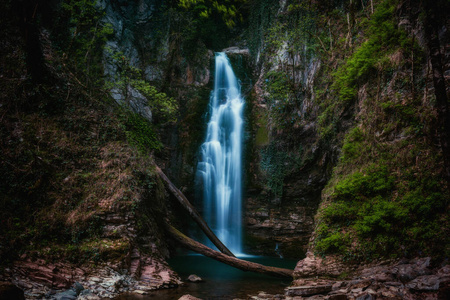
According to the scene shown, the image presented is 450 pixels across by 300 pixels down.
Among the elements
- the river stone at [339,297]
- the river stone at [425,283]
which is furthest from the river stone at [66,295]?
the river stone at [425,283]

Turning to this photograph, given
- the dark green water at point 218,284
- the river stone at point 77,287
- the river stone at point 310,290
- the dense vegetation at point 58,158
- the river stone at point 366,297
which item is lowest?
the dark green water at point 218,284

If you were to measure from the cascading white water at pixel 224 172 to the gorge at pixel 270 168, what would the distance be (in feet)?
0.29

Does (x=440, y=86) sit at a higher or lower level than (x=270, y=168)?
higher

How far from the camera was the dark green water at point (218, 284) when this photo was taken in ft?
19.8

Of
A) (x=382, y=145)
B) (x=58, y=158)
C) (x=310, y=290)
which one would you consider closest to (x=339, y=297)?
(x=310, y=290)

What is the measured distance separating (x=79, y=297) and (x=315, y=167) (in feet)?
35.0

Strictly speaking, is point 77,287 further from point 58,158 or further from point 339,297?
point 339,297

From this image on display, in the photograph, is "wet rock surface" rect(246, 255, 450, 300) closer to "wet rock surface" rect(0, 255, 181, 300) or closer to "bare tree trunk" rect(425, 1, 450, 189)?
"bare tree trunk" rect(425, 1, 450, 189)

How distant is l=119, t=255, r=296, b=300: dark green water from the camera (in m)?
6.02

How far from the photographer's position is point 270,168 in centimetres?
1356

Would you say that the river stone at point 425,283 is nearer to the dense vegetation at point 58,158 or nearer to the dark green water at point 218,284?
the dark green water at point 218,284

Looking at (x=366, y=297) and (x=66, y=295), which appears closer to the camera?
(x=366, y=297)

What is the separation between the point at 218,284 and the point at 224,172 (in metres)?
8.00

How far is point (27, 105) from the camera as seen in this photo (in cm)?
743
